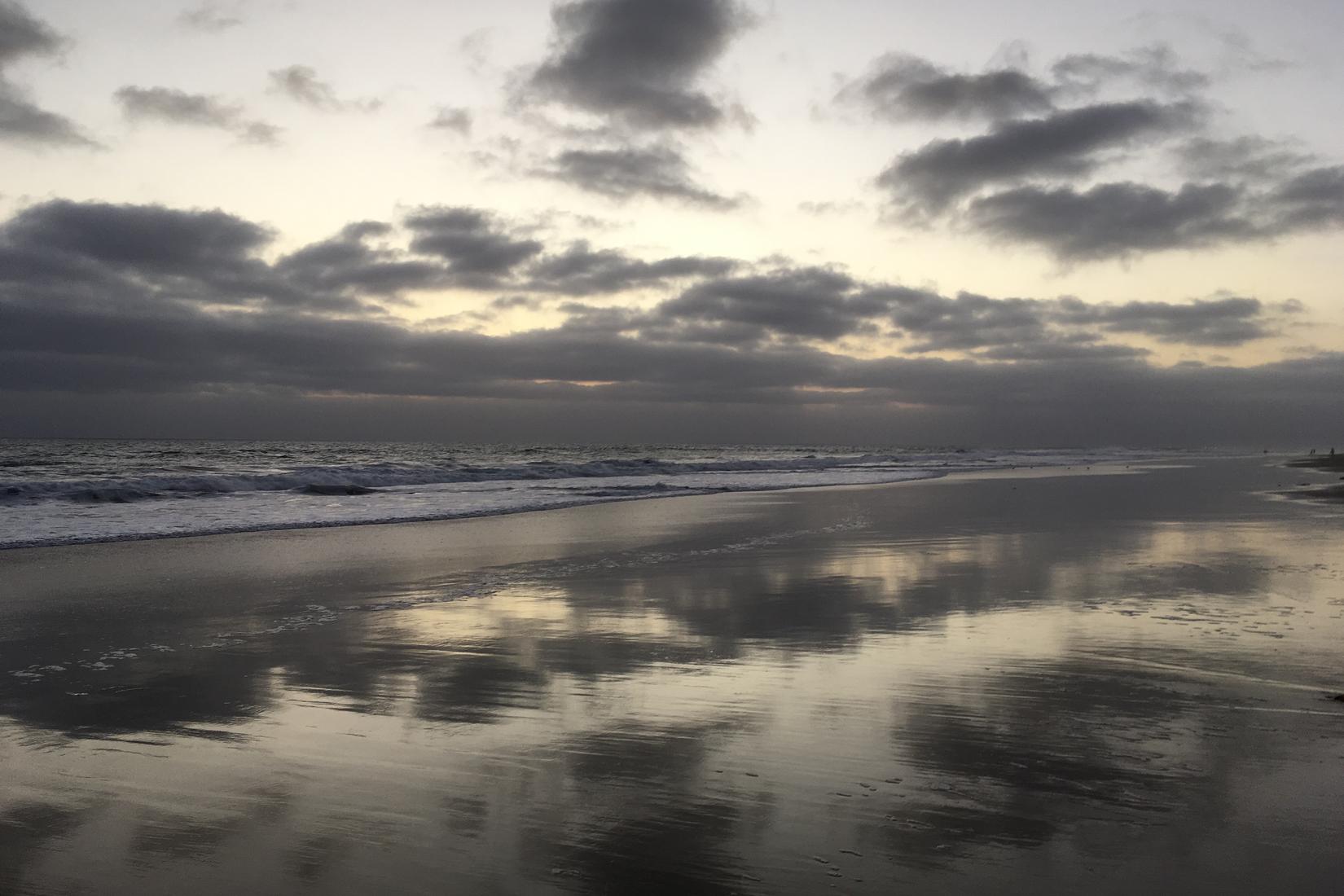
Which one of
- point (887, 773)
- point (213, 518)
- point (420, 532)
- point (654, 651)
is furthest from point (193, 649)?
point (213, 518)

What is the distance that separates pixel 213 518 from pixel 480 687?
1673 centimetres

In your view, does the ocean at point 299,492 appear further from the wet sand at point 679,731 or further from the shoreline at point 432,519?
the wet sand at point 679,731

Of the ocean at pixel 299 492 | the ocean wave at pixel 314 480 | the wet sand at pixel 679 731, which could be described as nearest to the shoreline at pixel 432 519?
the ocean at pixel 299 492

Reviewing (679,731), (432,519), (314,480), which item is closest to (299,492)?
(314,480)

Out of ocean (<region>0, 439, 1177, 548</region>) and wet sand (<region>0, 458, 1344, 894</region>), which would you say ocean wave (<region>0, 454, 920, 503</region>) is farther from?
wet sand (<region>0, 458, 1344, 894</region>)

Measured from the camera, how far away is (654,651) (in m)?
7.65

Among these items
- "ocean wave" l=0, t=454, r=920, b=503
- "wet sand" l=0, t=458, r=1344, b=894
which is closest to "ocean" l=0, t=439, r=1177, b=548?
"ocean wave" l=0, t=454, r=920, b=503

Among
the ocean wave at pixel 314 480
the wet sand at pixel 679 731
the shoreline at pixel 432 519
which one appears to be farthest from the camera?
the ocean wave at pixel 314 480

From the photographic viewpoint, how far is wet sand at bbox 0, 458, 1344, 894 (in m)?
3.74

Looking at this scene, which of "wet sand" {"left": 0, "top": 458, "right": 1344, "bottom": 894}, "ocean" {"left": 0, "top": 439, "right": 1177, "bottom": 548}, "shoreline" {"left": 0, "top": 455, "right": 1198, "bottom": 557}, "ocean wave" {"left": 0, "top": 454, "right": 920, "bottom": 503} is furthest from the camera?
"ocean wave" {"left": 0, "top": 454, "right": 920, "bottom": 503}

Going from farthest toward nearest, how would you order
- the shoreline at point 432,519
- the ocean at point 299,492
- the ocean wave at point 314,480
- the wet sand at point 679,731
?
the ocean wave at point 314,480
the ocean at point 299,492
the shoreline at point 432,519
the wet sand at point 679,731

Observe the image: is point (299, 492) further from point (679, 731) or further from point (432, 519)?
point (679, 731)

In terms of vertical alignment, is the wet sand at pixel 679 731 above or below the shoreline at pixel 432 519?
above

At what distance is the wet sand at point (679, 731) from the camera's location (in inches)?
147
